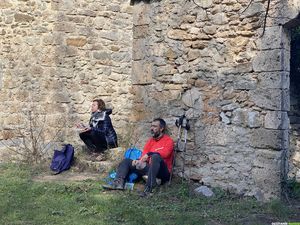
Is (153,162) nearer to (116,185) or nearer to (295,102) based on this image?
(116,185)

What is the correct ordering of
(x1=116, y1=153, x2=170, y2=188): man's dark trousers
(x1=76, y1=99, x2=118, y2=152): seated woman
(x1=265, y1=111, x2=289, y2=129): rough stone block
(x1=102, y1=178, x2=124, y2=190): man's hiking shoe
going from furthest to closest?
(x1=76, y1=99, x2=118, y2=152): seated woman, (x1=102, y1=178, x2=124, y2=190): man's hiking shoe, (x1=116, y1=153, x2=170, y2=188): man's dark trousers, (x1=265, y1=111, x2=289, y2=129): rough stone block

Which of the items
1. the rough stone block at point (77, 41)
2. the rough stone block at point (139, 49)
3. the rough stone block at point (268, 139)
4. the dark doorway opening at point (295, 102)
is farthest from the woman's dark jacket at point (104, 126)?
the dark doorway opening at point (295, 102)

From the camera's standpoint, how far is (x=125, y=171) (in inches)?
236

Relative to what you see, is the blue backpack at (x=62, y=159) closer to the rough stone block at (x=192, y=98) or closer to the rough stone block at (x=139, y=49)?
the rough stone block at (x=139, y=49)

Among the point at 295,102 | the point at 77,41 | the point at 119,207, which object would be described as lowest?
the point at 119,207

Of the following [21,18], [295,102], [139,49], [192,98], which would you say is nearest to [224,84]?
[192,98]

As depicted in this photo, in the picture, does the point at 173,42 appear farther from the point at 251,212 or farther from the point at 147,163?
the point at 251,212

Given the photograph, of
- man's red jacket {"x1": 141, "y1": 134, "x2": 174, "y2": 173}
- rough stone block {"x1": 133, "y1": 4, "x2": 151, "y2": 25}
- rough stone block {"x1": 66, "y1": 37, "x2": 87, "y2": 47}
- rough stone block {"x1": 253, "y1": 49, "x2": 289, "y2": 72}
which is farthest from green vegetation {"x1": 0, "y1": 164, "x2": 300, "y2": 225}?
rough stone block {"x1": 66, "y1": 37, "x2": 87, "y2": 47}

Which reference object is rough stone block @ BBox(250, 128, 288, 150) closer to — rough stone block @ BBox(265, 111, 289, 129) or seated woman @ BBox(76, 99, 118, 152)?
rough stone block @ BBox(265, 111, 289, 129)

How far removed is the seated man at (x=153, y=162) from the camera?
227 inches

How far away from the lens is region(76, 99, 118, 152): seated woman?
7461mm

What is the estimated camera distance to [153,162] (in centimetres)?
578

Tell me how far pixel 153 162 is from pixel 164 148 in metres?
0.34

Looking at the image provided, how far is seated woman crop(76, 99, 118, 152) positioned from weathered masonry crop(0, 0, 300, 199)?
1.45ft
